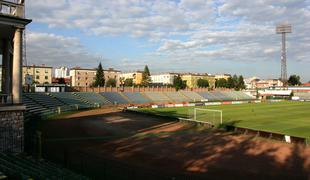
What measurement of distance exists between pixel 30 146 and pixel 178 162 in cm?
1064

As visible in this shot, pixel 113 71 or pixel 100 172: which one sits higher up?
pixel 113 71

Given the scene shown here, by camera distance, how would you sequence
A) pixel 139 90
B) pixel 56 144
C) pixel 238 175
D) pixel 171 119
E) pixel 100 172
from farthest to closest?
pixel 139 90, pixel 171 119, pixel 56 144, pixel 238 175, pixel 100 172

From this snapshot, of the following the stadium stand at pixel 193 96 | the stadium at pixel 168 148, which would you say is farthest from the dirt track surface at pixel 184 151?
the stadium stand at pixel 193 96

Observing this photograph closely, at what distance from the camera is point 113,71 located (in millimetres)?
191250

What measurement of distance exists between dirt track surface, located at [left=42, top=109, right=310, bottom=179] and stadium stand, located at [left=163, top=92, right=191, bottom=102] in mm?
57689

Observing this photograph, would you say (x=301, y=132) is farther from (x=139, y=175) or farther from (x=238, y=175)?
(x=139, y=175)

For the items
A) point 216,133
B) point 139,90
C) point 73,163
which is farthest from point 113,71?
point 73,163

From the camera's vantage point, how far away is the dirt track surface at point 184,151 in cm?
1836

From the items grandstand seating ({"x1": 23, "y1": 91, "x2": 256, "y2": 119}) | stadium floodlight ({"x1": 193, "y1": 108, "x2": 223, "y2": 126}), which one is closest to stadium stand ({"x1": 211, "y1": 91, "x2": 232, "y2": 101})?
grandstand seating ({"x1": 23, "y1": 91, "x2": 256, "y2": 119})

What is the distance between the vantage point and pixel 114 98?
81312mm

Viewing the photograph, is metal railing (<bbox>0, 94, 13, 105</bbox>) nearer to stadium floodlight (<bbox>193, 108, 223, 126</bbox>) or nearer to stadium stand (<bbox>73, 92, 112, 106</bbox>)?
stadium floodlight (<bbox>193, 108, 223, 126</bbox>)

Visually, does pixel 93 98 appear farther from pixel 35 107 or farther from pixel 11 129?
pixel 11 129

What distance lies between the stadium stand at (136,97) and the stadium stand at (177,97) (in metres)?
9.80

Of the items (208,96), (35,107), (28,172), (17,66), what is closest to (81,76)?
(208,96)
